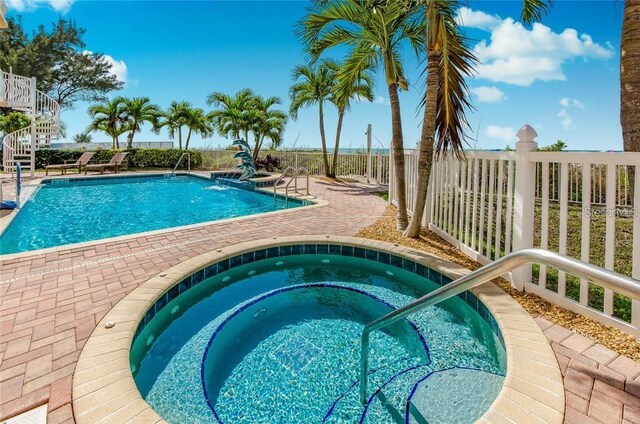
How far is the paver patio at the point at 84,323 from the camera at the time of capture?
1882 millimetres

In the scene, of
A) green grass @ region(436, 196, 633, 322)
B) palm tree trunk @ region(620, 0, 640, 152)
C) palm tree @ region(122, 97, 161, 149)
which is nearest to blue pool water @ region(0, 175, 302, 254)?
green grass @ region(436, 196, 633, 322)

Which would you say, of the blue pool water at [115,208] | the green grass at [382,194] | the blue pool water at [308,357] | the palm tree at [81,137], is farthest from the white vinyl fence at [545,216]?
the palm tree at [81,137]

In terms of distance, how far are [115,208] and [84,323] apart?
7.49 meters

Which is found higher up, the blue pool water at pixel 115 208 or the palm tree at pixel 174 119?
the palm tree at pixel 174 119

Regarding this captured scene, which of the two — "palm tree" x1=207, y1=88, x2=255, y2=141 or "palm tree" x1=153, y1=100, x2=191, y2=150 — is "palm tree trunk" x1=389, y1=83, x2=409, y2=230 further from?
"palm tree" x1=153, y1=100, x2=191, y2=150

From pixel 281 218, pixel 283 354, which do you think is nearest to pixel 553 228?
pixel 281 218

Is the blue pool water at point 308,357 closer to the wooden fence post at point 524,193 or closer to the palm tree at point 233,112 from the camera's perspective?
the wooden fence post at point 524,193

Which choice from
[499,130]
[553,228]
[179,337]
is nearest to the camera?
[179,337]

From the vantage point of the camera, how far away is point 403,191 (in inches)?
225

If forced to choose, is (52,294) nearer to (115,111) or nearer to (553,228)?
(553,228)

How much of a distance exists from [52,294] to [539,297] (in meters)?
4.79

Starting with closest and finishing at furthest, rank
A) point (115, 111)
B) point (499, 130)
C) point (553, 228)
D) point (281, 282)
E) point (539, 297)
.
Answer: point (539, 297) → point (281, 282) → point (553, 228) → point (499, 130) → point (115, 111)

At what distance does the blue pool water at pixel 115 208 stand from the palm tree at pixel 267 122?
5.02 metres

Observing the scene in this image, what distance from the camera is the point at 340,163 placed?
1620 cm
